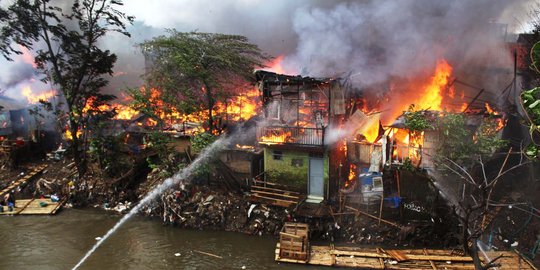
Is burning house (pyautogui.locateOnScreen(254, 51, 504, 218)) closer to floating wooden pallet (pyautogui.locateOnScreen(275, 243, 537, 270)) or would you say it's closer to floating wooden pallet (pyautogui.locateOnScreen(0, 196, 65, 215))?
floating wooden pallet (pyautogui.locateOnScreen(275, 243, 537, 270))

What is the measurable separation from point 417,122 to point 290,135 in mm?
7666

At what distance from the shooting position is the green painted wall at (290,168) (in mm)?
23812

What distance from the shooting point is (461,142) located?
71.6ft

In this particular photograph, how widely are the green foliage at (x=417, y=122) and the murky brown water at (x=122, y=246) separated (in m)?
10.6

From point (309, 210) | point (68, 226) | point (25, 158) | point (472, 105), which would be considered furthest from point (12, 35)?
point (472, 105)

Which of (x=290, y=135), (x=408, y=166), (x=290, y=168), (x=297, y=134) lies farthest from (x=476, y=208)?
(x=290, y=168)

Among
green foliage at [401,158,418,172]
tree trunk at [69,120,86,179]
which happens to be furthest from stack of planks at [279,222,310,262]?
tree trunk at [69,120,86,179]

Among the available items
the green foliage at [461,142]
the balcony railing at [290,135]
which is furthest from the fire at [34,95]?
the green foliage at [461,142]

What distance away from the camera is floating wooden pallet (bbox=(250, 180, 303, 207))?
22828 millimetres

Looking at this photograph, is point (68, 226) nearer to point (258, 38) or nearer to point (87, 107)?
point (87, 107)

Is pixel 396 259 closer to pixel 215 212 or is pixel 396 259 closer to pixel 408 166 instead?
pixel 408 166

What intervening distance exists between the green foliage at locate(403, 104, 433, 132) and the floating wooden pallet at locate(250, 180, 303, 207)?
796cm

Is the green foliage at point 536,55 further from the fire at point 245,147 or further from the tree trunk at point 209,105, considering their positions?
the tree trunk at point 209,105

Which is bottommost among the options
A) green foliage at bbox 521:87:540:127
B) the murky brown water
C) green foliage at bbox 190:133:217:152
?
the murky brown water
